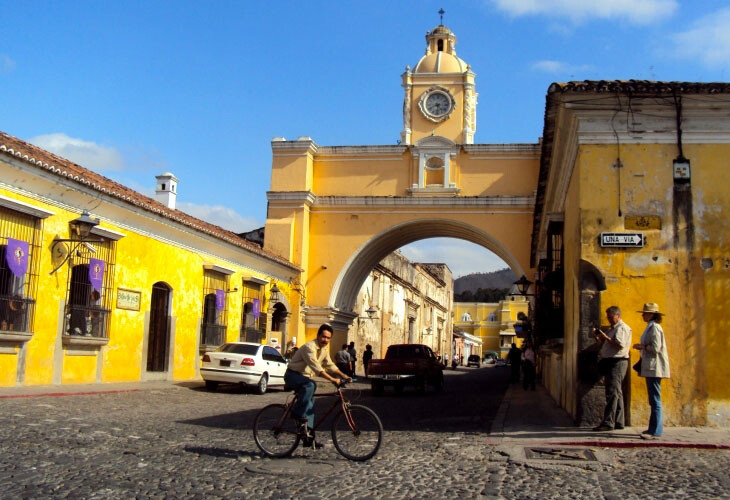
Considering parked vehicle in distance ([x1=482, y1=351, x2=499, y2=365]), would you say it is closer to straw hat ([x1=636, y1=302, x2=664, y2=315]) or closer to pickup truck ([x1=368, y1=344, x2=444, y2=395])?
pickup truck ([x1=368, y1=344, x2=444, y2=395])

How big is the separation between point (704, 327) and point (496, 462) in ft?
12.1

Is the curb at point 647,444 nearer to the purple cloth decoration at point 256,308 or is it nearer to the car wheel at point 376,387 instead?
the car wheel at point 376,387

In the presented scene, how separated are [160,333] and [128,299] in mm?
2097

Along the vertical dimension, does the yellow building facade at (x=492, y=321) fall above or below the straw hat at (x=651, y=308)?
above

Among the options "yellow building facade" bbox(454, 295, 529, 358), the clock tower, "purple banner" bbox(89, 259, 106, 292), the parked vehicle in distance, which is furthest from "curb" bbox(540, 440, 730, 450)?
"yellow building facade" bbox(454, 295, 529, 358)

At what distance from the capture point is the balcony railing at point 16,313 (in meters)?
13.3

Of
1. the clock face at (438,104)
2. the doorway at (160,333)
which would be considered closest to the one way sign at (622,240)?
the doorway at (160,333)

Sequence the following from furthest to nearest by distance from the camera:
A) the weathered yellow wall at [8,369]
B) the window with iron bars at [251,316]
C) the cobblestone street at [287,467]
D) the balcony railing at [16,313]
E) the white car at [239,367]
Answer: the window with iron bars at [251,316] → the white car at [239,367] → the weathered yellow wall at [8,369] → the balcony railing at [16,313] → the cobblestone street at [287,467]

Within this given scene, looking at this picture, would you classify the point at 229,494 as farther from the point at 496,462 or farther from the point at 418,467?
the point at 496,462

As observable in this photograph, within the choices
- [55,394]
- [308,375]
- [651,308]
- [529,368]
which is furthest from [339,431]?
[529,368]

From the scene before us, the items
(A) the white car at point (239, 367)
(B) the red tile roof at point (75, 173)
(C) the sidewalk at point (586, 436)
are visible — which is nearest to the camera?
(C) the sidewalk at point (586, 436)

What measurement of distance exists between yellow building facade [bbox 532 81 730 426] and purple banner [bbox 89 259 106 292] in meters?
10.0

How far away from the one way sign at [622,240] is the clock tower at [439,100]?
18.7 m

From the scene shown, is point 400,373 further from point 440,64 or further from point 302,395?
point 440,64
